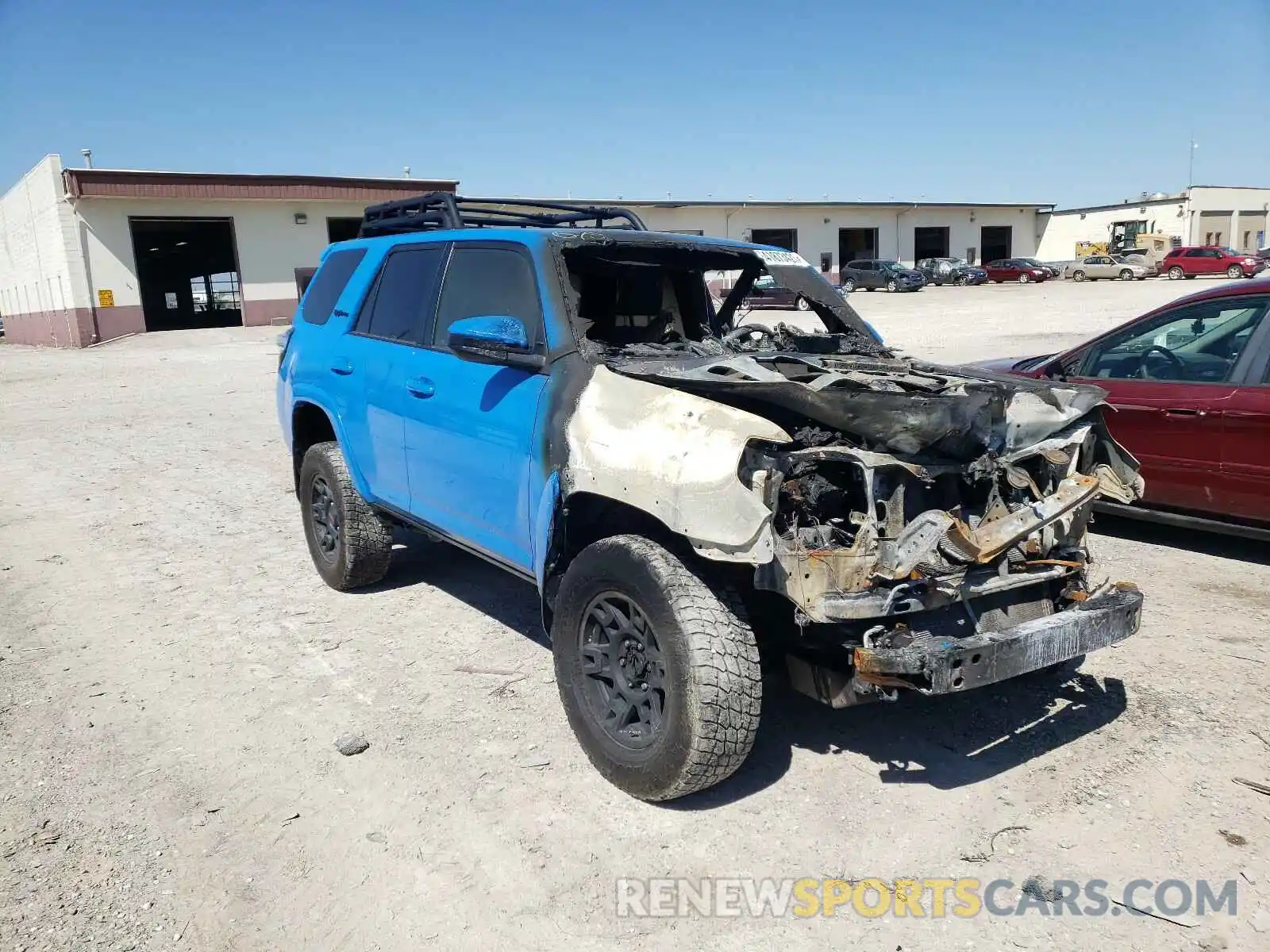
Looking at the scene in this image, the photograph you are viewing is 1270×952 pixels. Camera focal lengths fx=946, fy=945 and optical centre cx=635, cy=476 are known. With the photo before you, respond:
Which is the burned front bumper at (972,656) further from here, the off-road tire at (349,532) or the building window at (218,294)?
the building window at (218,294)

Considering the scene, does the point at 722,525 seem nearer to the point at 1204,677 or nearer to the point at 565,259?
the point at 565,259

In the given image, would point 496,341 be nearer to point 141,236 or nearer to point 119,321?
point 119,321

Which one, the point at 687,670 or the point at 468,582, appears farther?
the point at 468,582

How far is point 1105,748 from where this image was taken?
3668 mm

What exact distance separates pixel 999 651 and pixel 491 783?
189 centimetres

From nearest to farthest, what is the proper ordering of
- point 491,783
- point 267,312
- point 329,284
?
point 491,783 → point 329,284 → point 267,312

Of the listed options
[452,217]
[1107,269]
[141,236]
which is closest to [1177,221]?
[1107,269]

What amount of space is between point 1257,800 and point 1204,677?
1040 mm

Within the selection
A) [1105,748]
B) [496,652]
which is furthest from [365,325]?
[1105,748]

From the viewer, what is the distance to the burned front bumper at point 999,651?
296 centimetres

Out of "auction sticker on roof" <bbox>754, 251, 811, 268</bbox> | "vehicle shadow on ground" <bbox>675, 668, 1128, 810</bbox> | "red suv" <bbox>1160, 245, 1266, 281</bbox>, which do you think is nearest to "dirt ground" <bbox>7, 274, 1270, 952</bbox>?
"vehicle shadow on ground" <bbox>675, 668, 1128, 810</bbox>

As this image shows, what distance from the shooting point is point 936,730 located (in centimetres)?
388

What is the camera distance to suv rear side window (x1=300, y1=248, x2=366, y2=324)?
18.5ft

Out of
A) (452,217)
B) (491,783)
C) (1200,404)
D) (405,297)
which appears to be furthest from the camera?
(1200,404)
